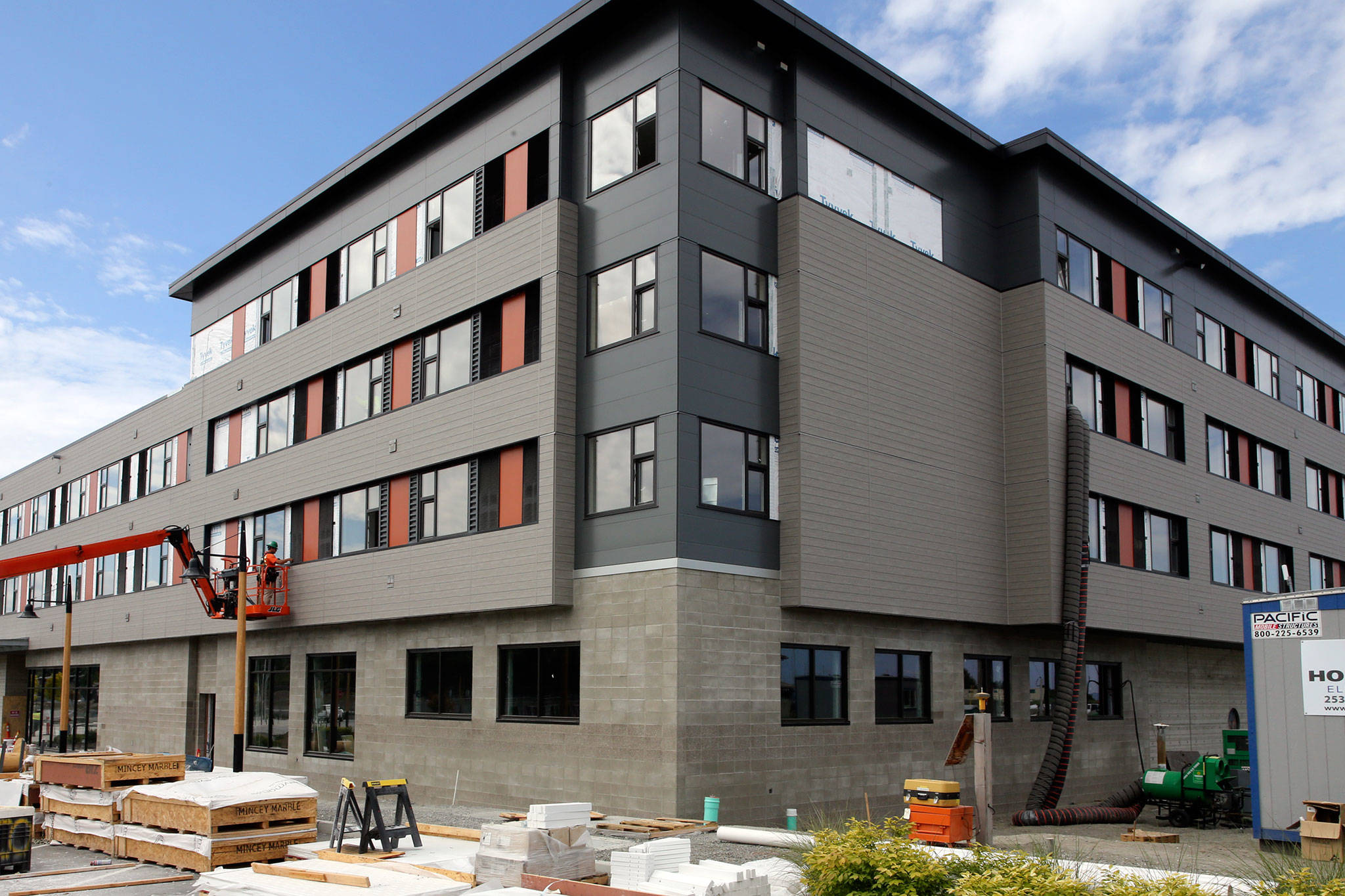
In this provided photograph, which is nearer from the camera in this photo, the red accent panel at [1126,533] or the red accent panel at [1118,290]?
the red accent panel at [1126,533]

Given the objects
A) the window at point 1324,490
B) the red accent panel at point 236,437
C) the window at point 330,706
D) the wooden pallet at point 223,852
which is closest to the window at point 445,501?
the window at point 330,706

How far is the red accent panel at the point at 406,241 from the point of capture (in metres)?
28.5

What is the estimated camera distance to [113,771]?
1833 centimetres

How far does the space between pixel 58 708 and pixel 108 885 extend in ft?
118

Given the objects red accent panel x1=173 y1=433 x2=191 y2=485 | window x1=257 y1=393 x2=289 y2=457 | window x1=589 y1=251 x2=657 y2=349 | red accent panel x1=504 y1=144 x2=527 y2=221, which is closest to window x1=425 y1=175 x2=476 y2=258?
red accent panel x1=504 y1=144 x2=527 y2=221

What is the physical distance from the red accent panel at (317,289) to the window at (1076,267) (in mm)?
18795

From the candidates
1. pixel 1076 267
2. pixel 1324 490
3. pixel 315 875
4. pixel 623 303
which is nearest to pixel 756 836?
pixel 315 875

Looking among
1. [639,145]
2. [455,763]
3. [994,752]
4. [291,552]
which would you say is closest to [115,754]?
[455,763]

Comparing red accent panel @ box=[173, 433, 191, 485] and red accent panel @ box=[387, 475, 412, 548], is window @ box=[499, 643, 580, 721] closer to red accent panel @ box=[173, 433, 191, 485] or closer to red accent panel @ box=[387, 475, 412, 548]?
red accent panel @ box=[387, 475, 412, 548]

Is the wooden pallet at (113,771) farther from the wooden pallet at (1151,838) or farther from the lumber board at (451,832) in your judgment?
the wooden pallet at (1151,838)

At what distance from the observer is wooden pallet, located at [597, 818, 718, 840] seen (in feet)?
59.7

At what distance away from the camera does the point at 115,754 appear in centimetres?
2022

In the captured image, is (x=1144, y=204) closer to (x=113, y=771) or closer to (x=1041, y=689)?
(x=1041, y=689)

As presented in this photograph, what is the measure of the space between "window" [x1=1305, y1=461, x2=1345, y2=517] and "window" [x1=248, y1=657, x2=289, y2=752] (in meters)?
33.0
